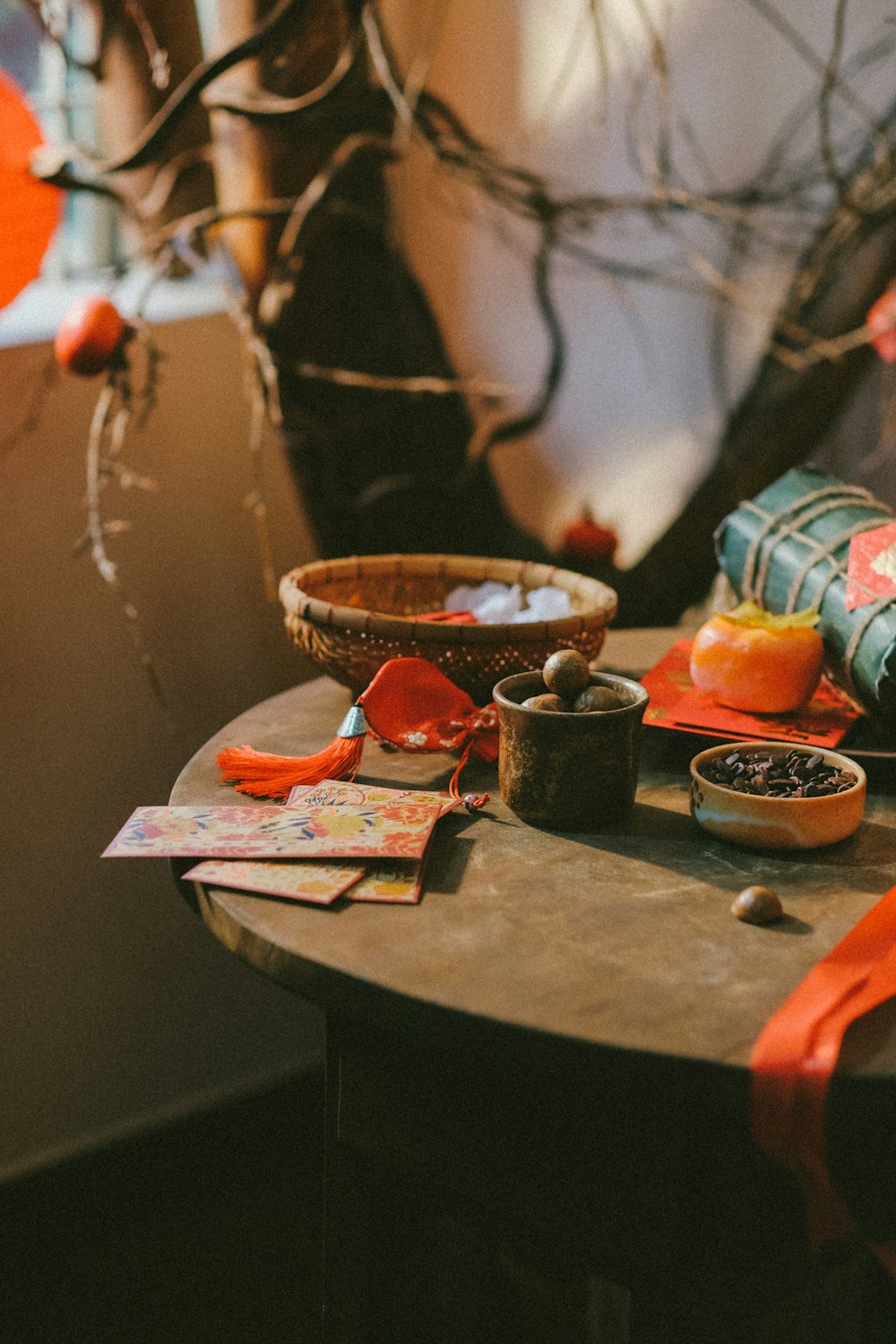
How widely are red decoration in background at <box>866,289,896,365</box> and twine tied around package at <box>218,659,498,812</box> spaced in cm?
124

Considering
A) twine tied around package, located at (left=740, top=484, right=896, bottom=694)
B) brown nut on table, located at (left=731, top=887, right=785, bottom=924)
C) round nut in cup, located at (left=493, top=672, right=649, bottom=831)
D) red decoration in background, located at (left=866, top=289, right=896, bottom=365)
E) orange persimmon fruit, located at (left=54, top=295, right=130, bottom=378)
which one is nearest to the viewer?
brown nut on table, located at (left=731, top=887, right=785, bottom=924)

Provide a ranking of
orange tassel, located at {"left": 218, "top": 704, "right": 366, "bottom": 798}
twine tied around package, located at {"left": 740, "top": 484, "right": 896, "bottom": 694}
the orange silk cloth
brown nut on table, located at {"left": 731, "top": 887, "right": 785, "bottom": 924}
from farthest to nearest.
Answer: twine tied around package, located at {"left": 740, "top": 484, "right": 896, "bottom": 694} → orange tassel, located at {"left": 218, "top": 704, "right": 366, "bottom": 798} → brown nut on table, located at {"left": 731, "top": 887, "right": 785, "bottom": 924} → the orange silk cloth

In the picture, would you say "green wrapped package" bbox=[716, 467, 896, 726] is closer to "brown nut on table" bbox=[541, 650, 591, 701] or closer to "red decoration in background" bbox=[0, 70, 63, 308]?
"brown nut on table" bbox=[541, 650, 591, 701]

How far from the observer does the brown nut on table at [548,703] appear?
0.91 metres

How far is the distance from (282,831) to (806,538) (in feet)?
2.31

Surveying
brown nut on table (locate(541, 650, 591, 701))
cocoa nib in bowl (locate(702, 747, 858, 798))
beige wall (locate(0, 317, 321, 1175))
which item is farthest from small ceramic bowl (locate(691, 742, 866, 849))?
beige wall (locate(0, 317, 321, 1175))

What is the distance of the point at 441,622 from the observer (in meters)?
→ 1.10

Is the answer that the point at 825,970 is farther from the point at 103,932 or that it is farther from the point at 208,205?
the point at 208,205

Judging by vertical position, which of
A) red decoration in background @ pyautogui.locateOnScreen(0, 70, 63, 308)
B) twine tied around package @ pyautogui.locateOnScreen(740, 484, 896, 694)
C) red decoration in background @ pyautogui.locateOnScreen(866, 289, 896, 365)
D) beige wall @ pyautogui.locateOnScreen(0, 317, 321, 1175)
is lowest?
beige wall @ pyautogui.locateOnScreen(0, 317, 321, 1175)

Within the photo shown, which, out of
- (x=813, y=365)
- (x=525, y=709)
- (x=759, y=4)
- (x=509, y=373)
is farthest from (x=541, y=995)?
(x=759, y=4)

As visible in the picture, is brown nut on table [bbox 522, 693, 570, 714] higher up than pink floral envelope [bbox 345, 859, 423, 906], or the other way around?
brown nut on table [bbox 522, 693, 570, 714]

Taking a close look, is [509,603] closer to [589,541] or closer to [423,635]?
[423,635]

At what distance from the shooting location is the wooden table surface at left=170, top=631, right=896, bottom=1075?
0.66 metres

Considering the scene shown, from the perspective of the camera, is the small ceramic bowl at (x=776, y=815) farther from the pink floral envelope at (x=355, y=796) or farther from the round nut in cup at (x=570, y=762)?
the pink floral envelope at (x=355, y=796)
